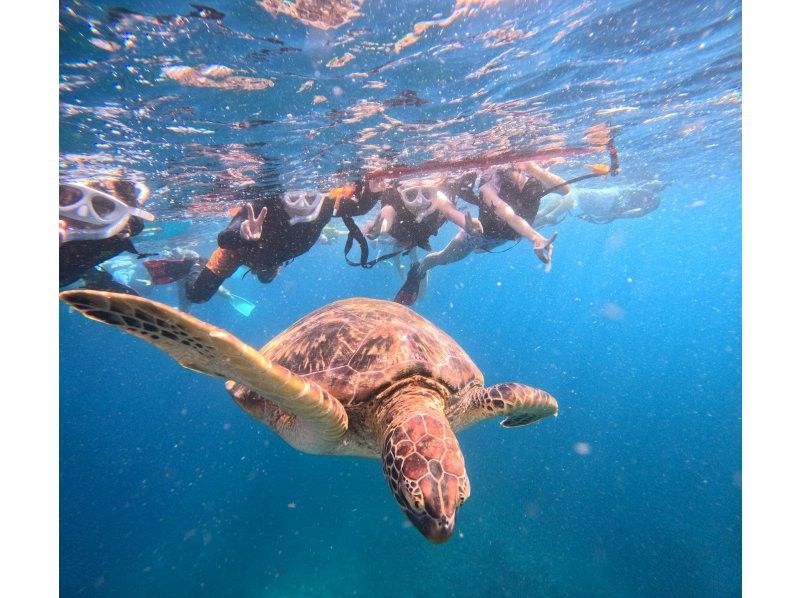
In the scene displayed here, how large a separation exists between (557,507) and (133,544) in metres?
16.6

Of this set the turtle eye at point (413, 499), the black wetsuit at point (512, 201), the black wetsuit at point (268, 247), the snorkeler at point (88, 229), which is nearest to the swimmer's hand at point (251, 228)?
the black wetsuit at point (268, 247)

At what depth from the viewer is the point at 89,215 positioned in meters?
5.73

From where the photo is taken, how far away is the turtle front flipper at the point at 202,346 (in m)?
1.74

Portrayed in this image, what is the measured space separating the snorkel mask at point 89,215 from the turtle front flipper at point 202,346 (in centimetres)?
473

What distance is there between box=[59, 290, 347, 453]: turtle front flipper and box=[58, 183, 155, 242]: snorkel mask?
4735 mm

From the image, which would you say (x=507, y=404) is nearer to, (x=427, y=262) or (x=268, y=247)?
(x=268, y=247)

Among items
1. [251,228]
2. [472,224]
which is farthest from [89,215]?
[472,224]

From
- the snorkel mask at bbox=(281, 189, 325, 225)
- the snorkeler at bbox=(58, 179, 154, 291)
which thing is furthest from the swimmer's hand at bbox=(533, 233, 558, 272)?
the snorkeler at bbox=(58, 179, 154, 291)

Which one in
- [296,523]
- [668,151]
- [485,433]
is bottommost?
[296,523]

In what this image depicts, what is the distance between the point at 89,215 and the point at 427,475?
6.54 m

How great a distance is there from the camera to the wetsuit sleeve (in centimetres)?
788
